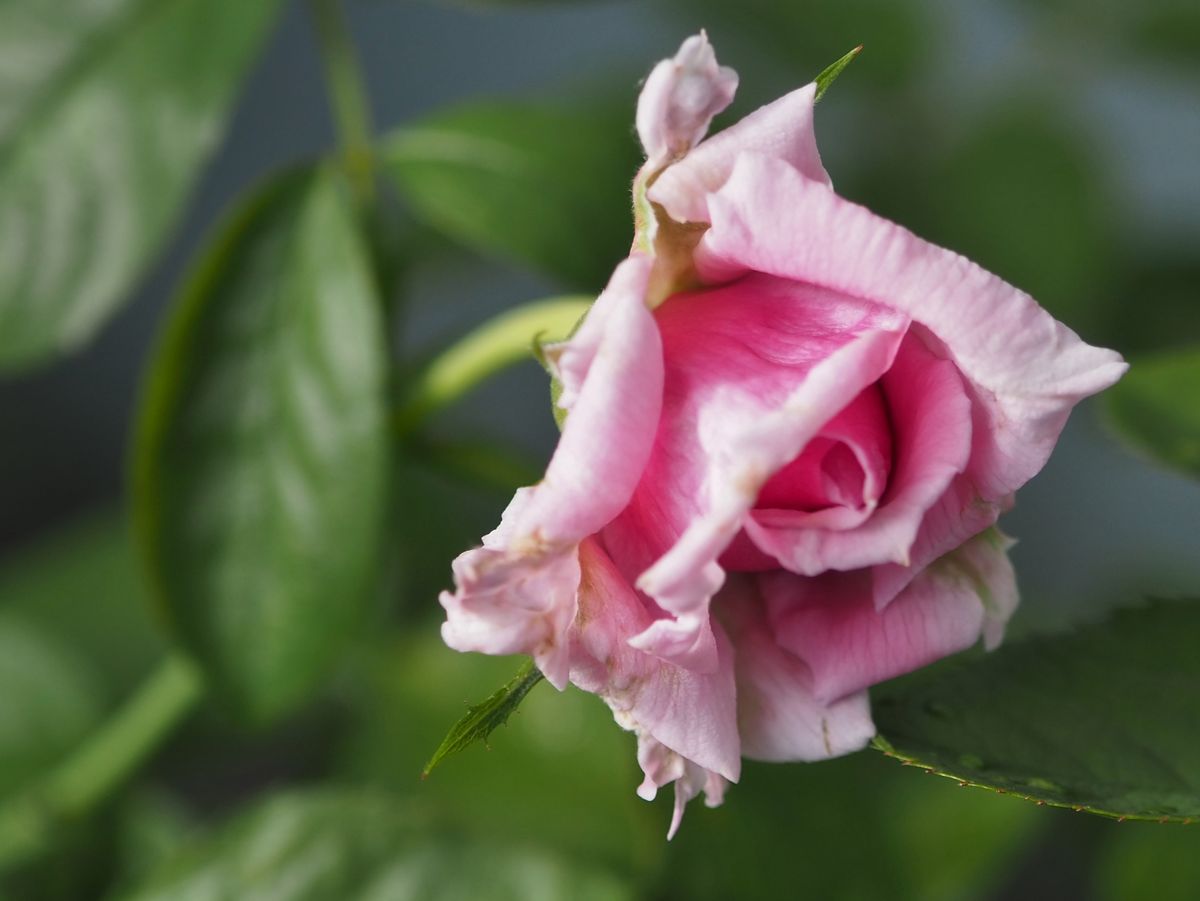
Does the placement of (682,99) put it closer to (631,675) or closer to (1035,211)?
(631,675)

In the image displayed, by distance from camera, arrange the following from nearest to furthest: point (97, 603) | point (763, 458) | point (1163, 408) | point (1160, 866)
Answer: point (763, 458), point (1163, 408), point (1160, 866), point (97, 603)

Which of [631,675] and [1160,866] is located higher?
[631,675]

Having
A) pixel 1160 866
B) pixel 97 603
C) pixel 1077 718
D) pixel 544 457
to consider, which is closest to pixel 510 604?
pixel 1077 718

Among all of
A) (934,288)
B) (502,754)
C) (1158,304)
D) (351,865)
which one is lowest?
(1158,304)

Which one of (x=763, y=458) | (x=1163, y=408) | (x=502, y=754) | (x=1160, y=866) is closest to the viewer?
(x=763, y=458)

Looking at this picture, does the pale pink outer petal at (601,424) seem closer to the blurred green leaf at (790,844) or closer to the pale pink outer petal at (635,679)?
the pale pink outer petal at (635,679)

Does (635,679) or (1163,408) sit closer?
(635,679)

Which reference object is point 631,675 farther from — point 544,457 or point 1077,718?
point 544,457

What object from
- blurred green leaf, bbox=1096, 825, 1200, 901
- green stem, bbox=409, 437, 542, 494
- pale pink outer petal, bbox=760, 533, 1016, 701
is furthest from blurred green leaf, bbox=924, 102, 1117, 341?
pale pink outer petal, bbox=760, 533, 1016, 701
